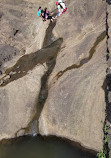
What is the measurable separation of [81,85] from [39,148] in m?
4.00

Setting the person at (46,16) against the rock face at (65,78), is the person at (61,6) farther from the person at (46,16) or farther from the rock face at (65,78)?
the person at (46,16)

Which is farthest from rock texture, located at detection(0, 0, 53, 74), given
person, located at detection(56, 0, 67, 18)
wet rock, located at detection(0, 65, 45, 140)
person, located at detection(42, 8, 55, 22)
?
wet rock, located at detection(0, 65, 45, 140)

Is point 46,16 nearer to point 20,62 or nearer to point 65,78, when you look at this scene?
point 20,62

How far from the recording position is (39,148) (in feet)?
34.8

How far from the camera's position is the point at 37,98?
469 inches

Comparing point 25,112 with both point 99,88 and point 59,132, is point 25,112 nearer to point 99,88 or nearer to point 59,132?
point 59,132

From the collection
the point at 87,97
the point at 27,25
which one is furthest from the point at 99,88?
the point at 27,25

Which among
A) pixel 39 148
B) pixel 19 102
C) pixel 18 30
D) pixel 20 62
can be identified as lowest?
Result: pixel 39 148

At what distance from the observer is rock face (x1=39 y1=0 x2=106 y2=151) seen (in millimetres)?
9784

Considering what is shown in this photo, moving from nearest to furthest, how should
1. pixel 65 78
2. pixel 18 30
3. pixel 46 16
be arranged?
pixel 65 78
pixel 46 16
pixel 18 30

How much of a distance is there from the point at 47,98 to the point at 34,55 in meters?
4.04

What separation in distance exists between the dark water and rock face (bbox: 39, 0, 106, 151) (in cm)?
43

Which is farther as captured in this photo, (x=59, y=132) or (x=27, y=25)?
(x=27, y=25)

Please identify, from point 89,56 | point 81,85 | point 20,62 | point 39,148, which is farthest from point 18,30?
point 39,148
